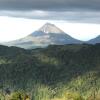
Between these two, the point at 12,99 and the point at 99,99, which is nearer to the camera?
the point at 12,99

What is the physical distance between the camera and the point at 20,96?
145 meters

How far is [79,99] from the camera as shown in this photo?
142 metres

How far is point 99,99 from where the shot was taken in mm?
161750

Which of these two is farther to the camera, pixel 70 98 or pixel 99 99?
pixel 99 99

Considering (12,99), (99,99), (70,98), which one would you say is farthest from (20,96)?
(99,99)

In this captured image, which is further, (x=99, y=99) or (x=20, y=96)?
(x=99, y=99)

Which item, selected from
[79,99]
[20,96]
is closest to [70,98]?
[79,99]

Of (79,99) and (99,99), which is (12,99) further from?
(99,99)

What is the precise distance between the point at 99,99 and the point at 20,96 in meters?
40.1

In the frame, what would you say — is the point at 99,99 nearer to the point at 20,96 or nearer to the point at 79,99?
the point at 79,99

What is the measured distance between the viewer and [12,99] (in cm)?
14238

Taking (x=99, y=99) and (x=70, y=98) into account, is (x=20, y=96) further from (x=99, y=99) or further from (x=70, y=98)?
(x=99, y=99)

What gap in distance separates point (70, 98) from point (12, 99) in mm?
24591

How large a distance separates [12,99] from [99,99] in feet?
144
